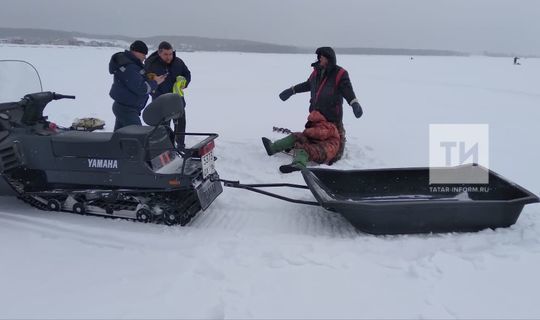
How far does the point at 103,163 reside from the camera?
377cm

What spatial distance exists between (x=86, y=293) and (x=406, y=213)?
248 centimetres

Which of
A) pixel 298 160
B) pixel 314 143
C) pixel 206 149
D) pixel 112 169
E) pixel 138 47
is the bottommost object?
pixel 298 160

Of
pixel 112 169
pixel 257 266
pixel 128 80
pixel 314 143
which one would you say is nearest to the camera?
pixel 257 266

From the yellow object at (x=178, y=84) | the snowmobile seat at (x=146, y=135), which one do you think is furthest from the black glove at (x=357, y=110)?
the snowmobile seat at (x=146, y=135)

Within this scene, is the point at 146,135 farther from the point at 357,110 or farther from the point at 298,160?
the point at 357,110

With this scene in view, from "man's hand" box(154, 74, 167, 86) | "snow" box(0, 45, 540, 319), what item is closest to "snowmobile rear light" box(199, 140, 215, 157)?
"snow" box(0, 45, 540, 319)

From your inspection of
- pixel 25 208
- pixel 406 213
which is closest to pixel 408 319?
pixel 406 213

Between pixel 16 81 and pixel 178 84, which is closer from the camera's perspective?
pixel 16 81

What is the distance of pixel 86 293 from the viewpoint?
2732mm

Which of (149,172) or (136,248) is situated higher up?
(149,172)

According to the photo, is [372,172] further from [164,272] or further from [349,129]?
[349,129]

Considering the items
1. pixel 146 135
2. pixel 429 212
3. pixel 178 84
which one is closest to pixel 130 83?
pixel 146 135

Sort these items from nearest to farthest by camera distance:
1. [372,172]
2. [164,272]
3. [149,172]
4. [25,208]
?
[164,272]
[149,172]
[25,208]
[372,172]

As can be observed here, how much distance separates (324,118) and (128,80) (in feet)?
8.48
